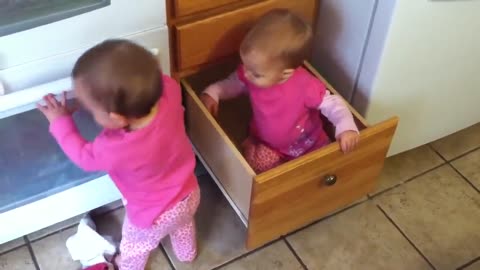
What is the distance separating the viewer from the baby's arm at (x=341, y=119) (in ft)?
4.23

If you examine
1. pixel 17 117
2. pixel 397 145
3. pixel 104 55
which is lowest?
pixel 397 145

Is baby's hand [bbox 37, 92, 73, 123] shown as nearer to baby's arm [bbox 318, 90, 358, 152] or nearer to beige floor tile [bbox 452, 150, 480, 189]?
baby's arm [bbox 318, 90, 358, 152]

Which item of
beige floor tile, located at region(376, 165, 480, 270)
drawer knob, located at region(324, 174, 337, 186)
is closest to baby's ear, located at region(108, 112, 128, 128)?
drawer knob, located at region(324, 174, 337, 186)

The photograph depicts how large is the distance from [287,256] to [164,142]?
51 cm

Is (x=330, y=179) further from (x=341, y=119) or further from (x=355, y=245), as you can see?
(x=355, y=245)

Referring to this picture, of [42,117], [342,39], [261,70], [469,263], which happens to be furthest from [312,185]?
[42,117]

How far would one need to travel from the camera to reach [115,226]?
1.54 metres

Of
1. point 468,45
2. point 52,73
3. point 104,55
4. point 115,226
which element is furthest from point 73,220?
point 468,45

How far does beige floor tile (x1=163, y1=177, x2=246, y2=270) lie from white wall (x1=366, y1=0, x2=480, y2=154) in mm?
411

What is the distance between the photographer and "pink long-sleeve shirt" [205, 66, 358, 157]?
135cm

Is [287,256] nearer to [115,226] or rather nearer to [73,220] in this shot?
[115,226]

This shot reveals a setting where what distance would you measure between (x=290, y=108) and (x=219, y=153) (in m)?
0.18

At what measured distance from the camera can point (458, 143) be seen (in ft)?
5.88

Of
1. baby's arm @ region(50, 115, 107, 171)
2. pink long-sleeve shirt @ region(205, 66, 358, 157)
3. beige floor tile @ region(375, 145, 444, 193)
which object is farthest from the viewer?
beige floor tile @ region(375, 145, 444, 193)
